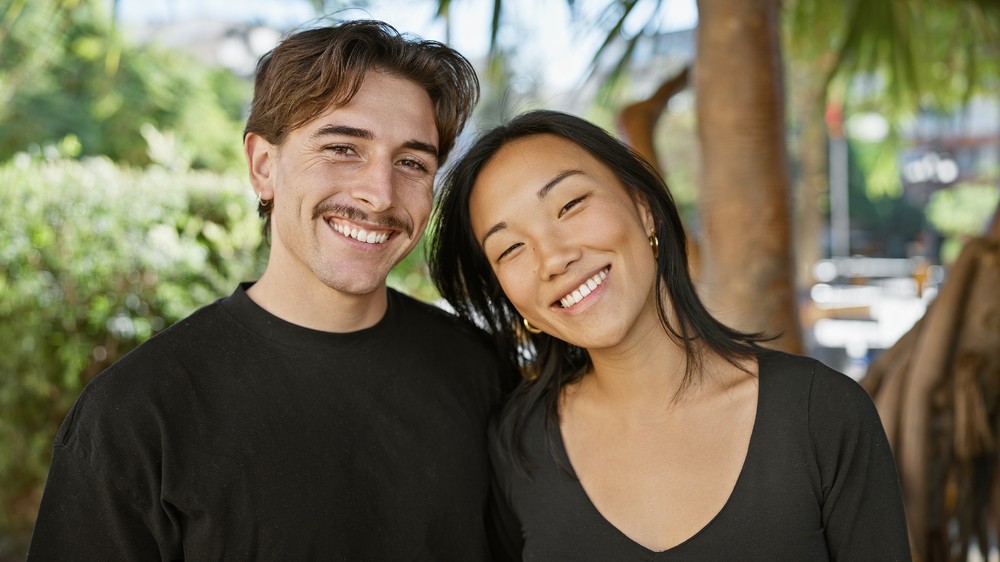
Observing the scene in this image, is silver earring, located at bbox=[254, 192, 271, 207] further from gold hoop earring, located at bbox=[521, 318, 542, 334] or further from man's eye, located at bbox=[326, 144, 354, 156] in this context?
gold hoop earring, located at bbox=[521, 318, 542, 334]

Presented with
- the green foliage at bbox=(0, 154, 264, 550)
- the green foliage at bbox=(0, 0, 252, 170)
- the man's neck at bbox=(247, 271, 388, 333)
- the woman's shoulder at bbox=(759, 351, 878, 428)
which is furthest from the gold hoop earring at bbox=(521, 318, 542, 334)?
the green foliage at bbox=(0, 0, 252, 170)

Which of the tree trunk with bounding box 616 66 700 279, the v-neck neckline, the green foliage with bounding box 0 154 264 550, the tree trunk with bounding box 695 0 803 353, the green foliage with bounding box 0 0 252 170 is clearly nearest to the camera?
the v-neck neckline

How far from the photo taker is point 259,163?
7.18 feet

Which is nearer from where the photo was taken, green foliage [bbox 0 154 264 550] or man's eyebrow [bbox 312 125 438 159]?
man's eyebrow [bbox 312 125 438 159]

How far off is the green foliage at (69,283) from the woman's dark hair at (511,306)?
8.60 feet

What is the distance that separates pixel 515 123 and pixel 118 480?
1.17 m

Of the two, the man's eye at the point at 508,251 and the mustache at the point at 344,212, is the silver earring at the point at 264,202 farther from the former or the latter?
the man's eye at the point at 508,251

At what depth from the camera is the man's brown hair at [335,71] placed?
203 centimetres

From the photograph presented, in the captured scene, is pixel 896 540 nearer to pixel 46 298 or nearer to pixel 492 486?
pixel 492 486

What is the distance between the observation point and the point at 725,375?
6.75ft

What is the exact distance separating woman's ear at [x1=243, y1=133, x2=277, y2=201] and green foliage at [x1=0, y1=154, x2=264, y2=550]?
8.30 feet

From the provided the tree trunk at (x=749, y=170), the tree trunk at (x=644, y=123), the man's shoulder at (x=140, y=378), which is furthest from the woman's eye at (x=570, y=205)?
the tree trunk at (x=644, y=123)

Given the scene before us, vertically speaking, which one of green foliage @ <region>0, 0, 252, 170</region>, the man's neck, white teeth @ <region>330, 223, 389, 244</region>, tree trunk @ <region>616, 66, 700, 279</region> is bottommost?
the man's neck

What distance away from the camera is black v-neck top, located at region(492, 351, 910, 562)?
182cm
